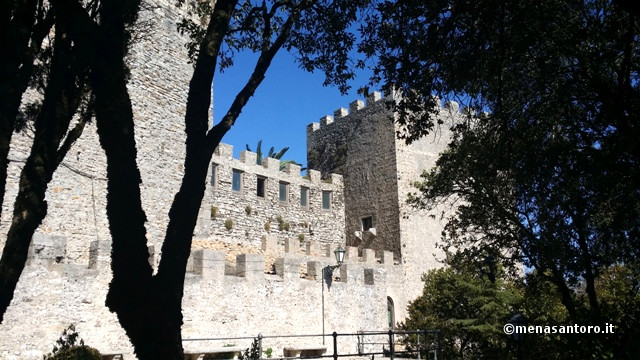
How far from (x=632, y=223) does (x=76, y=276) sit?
35.7 feet

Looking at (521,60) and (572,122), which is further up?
(521,60)

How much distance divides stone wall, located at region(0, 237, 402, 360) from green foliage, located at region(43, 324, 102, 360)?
0.18m

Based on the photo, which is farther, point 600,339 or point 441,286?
point 441,286

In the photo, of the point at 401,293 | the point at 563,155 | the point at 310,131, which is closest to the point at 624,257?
the point at 563,155

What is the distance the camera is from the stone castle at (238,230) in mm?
11789

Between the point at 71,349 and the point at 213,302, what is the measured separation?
3993 mm

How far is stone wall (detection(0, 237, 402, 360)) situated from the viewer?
10.9 metres

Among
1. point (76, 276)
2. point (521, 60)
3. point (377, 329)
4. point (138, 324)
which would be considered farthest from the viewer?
point (377, 329)

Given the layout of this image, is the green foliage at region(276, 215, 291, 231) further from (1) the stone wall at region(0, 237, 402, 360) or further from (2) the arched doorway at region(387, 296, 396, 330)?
(2) the arched doorway at region(387, 296, 396, 330)

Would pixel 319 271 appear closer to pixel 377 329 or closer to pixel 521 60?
pixel 377 329

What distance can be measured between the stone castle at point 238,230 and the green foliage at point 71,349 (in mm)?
165

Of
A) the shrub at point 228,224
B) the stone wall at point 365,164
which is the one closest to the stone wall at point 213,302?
the shrub at point 228,224

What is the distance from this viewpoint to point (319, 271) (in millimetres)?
17484

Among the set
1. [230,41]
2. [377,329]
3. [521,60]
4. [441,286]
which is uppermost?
[230,41]
